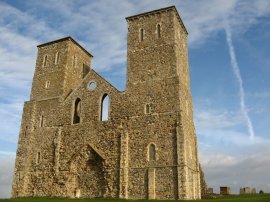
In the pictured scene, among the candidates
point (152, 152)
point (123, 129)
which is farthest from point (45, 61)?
point (152, 152)

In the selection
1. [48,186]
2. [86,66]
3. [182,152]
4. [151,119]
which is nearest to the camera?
[182,152]

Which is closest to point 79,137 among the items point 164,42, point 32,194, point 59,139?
point 59,139

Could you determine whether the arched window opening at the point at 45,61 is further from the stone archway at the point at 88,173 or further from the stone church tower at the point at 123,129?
the stone archway at the point at 88,173

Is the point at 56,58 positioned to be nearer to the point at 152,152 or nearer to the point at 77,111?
the point at 77,111

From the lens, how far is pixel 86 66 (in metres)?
35.6

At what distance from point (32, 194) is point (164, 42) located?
1791 centimetres

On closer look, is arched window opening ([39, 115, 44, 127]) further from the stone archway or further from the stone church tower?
the stone archway

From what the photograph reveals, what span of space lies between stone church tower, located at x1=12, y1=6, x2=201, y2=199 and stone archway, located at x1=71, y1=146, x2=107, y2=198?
0.26 feet

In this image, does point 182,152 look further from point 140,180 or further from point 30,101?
point 30,101

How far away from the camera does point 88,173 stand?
1059 inches

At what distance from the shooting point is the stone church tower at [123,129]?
2444 centimetres

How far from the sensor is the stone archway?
2602 centimetres

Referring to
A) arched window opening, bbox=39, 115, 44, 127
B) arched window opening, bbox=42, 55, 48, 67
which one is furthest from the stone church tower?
arched window opening, bbox=42, 55, 48, 67

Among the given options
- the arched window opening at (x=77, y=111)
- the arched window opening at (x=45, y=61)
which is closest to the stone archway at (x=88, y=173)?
the arched window opening at (x=77, y=111)
